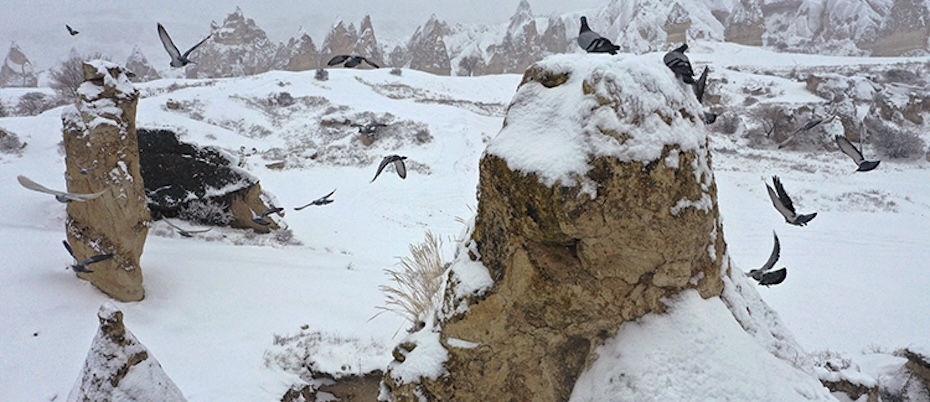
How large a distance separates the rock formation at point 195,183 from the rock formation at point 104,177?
3.59 metres

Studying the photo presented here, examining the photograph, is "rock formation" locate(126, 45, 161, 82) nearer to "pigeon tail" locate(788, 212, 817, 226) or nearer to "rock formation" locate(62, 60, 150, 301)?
"rock formation" locate(62, 60, 150, 301)

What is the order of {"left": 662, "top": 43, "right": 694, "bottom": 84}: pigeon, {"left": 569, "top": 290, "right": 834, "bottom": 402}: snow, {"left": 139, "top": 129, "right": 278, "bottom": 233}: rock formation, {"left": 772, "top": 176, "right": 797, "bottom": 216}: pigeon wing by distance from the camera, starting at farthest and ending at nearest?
{"left": 139, "top": 129, "right": 278, "bottom": 233}: rock formation
{"left": 772, "top": 176, "right": 797, "bottom": 216}: pigeon wing
{"left": 662, "top": 43, "right": 694, "bottom": 84}: pigeon
{"left": 569, "top": 290, "right": 834, "bottom": 402}: snow

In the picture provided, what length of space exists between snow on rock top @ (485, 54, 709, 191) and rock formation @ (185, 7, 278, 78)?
52.0 m

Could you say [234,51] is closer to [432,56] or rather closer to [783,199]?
[432,56]

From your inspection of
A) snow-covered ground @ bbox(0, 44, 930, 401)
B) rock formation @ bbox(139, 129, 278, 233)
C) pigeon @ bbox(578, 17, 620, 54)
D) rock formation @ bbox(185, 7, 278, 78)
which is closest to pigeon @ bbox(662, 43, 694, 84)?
pigeon @ bbox(578, 17, 620, 54)

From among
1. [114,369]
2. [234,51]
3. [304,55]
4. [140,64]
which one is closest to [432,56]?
[304,55]

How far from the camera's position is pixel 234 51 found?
50.1 metres

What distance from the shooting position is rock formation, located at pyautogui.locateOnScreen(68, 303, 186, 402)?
244 centimetres

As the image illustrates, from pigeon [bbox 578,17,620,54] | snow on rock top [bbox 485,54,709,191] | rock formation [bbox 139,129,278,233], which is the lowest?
rock formation [bbox 139,129,278,233]

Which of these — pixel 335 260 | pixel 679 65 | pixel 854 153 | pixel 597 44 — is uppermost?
pixel 597 44

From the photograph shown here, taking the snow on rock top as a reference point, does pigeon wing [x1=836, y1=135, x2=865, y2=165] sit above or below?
below

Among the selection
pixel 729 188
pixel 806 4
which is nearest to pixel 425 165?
pixel 729 188

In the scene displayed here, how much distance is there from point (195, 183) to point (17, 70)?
53.4 m

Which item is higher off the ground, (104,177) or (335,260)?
(104,177)
